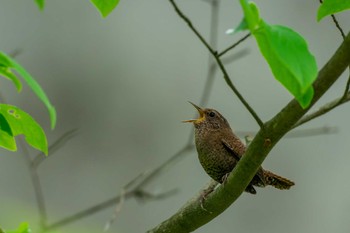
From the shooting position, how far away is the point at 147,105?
189 inches

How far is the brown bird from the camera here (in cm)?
240

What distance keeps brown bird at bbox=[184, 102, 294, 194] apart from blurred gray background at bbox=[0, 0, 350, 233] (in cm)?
193

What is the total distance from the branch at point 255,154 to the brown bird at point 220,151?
1.27 feet

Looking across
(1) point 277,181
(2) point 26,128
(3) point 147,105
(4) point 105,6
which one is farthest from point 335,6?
(3) point 147,105

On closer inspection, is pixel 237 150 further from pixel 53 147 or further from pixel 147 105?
pixel 147 105

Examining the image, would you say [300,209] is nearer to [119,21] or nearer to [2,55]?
[119,21]

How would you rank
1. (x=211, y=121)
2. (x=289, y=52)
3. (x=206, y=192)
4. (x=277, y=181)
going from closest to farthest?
(x=289, y=52) → (x=206, y=192) → (x=277, y=181) → (x=211, y=121)

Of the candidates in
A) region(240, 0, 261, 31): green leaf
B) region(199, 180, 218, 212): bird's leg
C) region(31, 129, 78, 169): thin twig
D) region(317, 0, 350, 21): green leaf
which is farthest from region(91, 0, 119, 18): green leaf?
region(31, 129, 78, 169): thin twig

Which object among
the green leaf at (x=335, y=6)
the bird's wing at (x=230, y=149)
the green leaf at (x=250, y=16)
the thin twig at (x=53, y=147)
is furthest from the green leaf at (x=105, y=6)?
the thin twig at (x=53, y=147)

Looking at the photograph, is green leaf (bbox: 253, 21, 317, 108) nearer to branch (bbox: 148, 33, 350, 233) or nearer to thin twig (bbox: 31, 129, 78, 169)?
branch (bbox: 148, 33, 350, 233)

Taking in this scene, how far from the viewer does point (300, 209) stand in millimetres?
4672

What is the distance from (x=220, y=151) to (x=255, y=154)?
0.90 meters

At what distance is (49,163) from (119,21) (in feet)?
3.59

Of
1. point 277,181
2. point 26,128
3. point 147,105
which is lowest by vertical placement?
point 147,105
